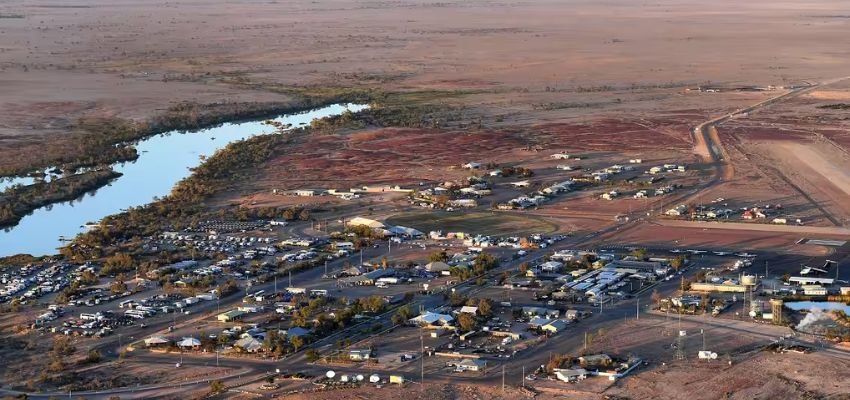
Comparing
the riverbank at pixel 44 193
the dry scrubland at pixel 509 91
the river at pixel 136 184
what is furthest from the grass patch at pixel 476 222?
the riverbank at pixel 44 193

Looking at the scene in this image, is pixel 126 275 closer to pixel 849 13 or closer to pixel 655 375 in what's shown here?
pixel 655 375

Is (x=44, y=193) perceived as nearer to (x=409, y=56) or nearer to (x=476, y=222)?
(x=476, y=222)

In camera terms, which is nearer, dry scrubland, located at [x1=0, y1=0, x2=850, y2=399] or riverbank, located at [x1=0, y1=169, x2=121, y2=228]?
dry scrubland, located at [x1=0, y1=0, x2=850, y2=399]

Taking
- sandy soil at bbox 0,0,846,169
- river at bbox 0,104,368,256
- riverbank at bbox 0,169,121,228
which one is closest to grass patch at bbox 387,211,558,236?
river at bbox 0,104,368,256

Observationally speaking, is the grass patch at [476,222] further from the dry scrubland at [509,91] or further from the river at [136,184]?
the river at [136,184]

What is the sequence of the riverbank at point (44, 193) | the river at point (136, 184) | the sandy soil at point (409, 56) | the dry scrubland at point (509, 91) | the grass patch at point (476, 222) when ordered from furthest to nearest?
the sandy soil at point (409, 56) → the riverbank at point (44, 193) → the dry scrubland at point (509, 91) → the river at point (136, 184) → the grass patch at point (476, 222)

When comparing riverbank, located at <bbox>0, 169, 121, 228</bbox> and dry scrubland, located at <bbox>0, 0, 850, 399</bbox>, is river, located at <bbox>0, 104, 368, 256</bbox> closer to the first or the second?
riverbank, located at <bbox>0, 169, 121, 228</bbox>
